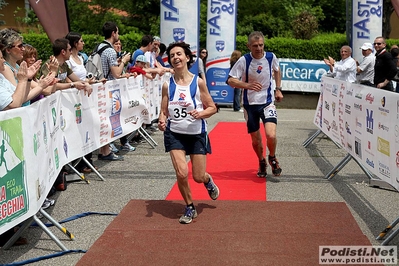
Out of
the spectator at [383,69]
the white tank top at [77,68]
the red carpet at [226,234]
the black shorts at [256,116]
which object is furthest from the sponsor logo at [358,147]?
the spectator at [383,69]

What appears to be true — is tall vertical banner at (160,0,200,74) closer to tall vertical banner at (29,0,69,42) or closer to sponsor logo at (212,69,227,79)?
sponsor logo at (212,69,227,79)

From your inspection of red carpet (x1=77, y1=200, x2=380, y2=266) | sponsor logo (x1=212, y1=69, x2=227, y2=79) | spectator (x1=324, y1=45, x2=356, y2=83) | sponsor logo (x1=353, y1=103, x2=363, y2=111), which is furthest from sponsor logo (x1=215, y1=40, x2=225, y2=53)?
red carpet (x1=77, y1=200, x2=380, y2=266)

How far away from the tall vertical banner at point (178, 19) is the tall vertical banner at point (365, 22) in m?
4.52

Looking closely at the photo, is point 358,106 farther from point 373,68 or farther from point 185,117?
point 373,68

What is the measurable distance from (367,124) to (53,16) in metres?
5.58

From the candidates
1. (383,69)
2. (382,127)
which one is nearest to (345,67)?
(383,69)

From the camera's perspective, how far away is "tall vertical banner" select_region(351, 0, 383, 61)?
18.9 m

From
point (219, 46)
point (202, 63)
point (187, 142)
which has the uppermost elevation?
point (219, 46)

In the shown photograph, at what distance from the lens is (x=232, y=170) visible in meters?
10.8

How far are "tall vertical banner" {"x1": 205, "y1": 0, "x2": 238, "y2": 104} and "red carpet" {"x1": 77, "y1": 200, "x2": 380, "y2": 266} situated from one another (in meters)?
14.1

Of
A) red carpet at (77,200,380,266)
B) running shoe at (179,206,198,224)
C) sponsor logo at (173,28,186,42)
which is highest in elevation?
sponsor logo at (173,28,186,42)

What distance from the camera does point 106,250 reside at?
6258mm

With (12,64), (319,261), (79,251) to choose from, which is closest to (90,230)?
(79,251)

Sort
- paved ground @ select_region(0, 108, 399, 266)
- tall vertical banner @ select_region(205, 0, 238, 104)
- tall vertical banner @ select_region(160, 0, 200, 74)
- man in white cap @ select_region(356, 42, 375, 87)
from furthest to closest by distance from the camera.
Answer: tall vertical banner @ select_region(205, 0, 238, 104)
tall vertical banner @ select_region(160, 0, 200, 74)
man in white cap @ select_region(356, 42, 375, 87)
paved ground @ select_region(0, 108, 399, 266)
